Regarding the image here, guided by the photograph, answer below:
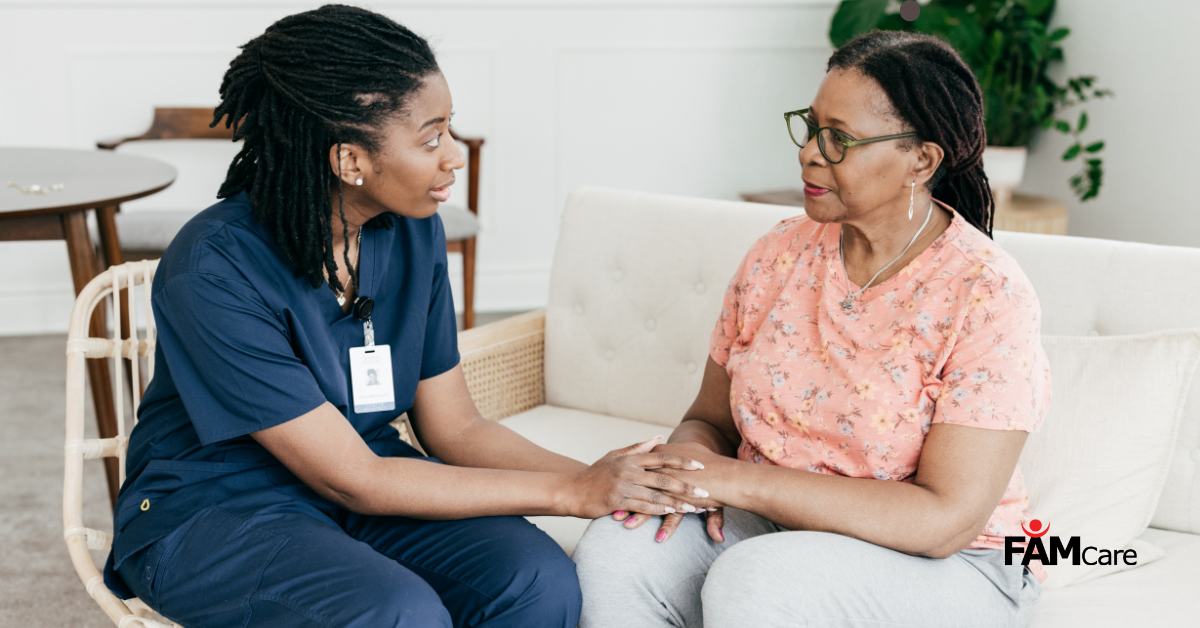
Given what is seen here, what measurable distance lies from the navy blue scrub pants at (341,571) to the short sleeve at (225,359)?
0.13 metres

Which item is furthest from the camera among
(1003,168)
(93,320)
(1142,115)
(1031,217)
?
(1142,115)

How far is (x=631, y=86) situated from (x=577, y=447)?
7.97 feet

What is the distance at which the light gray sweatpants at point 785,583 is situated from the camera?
3.82 ft

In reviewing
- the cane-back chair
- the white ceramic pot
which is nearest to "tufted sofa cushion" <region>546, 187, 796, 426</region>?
the cane-back chair

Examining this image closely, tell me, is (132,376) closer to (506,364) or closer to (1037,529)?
(506,364)

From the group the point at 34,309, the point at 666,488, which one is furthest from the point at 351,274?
the point at 34,309

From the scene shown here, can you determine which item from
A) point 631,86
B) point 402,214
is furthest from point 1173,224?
point 402,214

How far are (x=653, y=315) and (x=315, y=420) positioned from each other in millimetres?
847

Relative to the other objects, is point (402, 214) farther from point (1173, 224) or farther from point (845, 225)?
point (1173, 224)

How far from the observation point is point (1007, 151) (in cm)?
312

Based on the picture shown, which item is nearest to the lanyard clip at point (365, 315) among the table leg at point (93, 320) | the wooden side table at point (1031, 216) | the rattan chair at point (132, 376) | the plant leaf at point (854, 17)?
the rattan chair at point (132, 376)

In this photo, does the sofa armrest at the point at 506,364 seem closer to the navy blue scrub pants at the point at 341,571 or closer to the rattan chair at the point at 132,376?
the rattan chair at the point at 132,376

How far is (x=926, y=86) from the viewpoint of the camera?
1.24 meters

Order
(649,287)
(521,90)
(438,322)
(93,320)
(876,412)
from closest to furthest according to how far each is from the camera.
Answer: (876,412), (438,322), (649,287), (93,320), (521,90)
